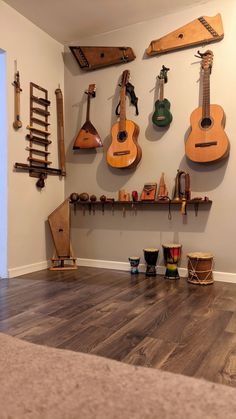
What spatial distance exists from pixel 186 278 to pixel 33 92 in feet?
8.48

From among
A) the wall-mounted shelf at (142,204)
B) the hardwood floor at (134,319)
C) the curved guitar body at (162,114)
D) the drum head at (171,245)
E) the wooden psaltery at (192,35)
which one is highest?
the wooden psaltery at (192,35)

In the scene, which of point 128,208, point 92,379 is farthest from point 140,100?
point 92,379

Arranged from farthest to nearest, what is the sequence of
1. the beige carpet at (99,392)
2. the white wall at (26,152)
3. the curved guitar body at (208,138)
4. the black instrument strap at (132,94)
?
the black instrument strap at (132,94), the white wall at (26,152), the curved guitar body at (208,138), the beige carpet at (99,392)

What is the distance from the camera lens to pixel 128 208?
11.3 ft

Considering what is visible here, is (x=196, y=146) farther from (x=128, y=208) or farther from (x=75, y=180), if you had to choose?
(x=75, y=180)

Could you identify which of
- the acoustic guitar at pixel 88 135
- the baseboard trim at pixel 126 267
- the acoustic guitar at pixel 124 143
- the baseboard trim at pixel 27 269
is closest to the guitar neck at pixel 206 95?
the acoustic guitar at pixel 124 143

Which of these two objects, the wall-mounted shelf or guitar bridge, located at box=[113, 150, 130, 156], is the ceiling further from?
the wall-mounted shelf

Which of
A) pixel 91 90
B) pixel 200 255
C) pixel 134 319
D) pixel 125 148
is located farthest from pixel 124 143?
pixel 134 319

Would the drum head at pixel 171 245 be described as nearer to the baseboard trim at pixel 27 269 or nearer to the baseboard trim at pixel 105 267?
the baseboard trim at pixel 105 267

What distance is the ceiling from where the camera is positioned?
3.07 metres

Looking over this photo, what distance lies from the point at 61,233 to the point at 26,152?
38.4 inches

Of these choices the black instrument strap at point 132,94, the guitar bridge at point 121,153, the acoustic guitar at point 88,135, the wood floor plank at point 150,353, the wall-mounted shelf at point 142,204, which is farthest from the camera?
the acoustic guitar at point 88,135

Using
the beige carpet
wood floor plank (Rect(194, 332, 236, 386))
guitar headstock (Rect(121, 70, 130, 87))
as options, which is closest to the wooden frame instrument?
guitar headstock (Rect(121, 70, 130, 87))

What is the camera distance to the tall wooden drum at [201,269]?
2.83 metres
